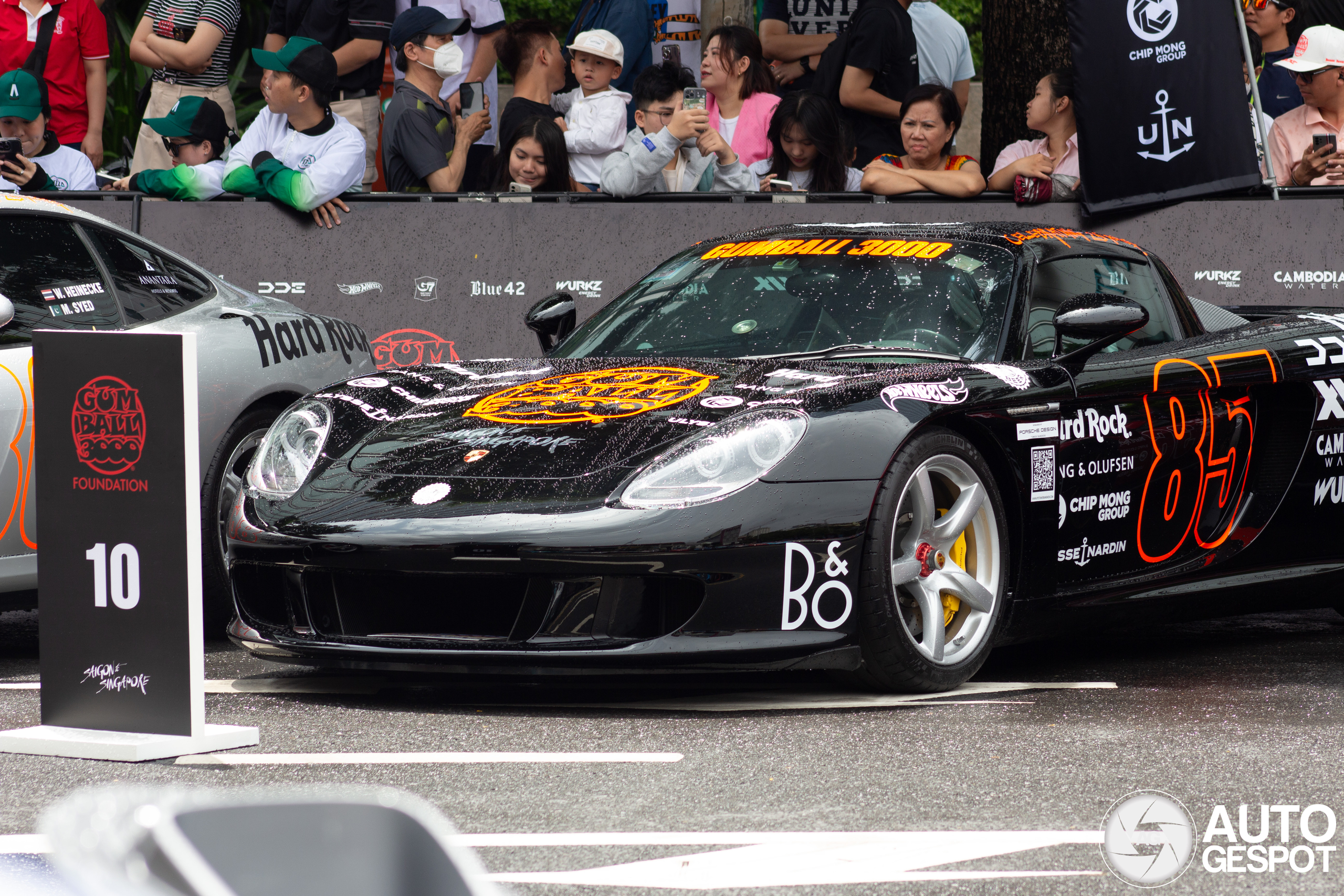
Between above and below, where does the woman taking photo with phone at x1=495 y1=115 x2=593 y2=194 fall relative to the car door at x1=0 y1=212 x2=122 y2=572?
above

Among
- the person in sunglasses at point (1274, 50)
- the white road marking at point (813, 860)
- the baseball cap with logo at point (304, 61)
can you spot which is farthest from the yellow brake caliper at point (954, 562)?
the person in sunglasses at point (1274, 50)

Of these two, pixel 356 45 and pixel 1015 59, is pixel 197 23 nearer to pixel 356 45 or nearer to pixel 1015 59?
pixel 356 45

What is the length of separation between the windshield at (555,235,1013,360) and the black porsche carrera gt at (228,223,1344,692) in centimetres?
1

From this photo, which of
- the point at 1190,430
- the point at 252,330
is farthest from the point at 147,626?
the point at 1190,430

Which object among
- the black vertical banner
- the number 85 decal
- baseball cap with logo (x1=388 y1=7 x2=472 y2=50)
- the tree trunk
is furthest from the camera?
the tree trunk

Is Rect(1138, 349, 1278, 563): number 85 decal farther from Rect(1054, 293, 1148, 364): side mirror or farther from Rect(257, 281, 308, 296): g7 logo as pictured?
Rect(257, 281, 308, 296): g7 logo

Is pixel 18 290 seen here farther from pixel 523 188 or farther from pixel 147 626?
pixel 523 188

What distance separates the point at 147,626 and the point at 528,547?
884 mm

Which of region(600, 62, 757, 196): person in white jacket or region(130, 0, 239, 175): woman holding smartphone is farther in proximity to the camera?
region(130, 0, 239, 175): woman holding smartphone

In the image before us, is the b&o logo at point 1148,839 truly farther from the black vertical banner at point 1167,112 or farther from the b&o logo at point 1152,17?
the b&o logo at point 1152,17

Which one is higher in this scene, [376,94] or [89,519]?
[376,94]

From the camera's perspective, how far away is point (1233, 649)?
18.5 ft

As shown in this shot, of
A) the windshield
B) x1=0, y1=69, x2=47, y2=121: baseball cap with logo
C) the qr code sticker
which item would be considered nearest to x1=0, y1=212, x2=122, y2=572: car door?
the windshield

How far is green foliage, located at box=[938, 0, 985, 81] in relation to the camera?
2773 cm
